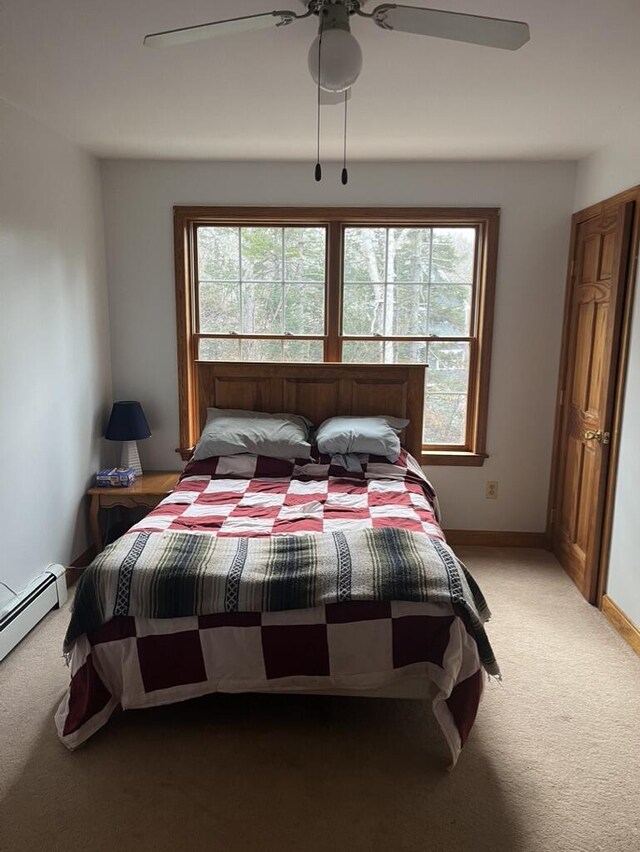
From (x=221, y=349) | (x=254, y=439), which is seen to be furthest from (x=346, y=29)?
(x=221, y=349)

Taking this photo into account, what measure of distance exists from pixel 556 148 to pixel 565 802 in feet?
10.1

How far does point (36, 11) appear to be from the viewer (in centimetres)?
179

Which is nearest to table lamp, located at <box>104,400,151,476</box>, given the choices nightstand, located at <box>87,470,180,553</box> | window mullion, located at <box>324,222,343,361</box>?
nightstand, located at <box>87,470,180,553</box>

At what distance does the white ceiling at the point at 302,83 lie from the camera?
72.0 inches

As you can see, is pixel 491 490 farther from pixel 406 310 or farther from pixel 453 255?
pixel 453 255

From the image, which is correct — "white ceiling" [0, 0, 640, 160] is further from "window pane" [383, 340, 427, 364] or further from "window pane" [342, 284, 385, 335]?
"window pane" [383, 340, 427, 364]

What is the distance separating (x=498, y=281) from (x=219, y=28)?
8.21 ft

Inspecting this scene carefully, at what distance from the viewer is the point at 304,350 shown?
3.87 meters

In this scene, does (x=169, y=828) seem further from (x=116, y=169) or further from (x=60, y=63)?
(x=116, y=169)

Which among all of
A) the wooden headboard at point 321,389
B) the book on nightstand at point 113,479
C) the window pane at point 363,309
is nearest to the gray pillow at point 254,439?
the wooden headboard at point 321,389

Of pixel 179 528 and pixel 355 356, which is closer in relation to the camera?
pixel 179 528

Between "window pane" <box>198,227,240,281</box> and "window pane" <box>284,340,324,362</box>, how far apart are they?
56 centimetres

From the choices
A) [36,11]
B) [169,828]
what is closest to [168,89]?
[36,11]

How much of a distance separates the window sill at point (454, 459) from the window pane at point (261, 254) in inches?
59.4
